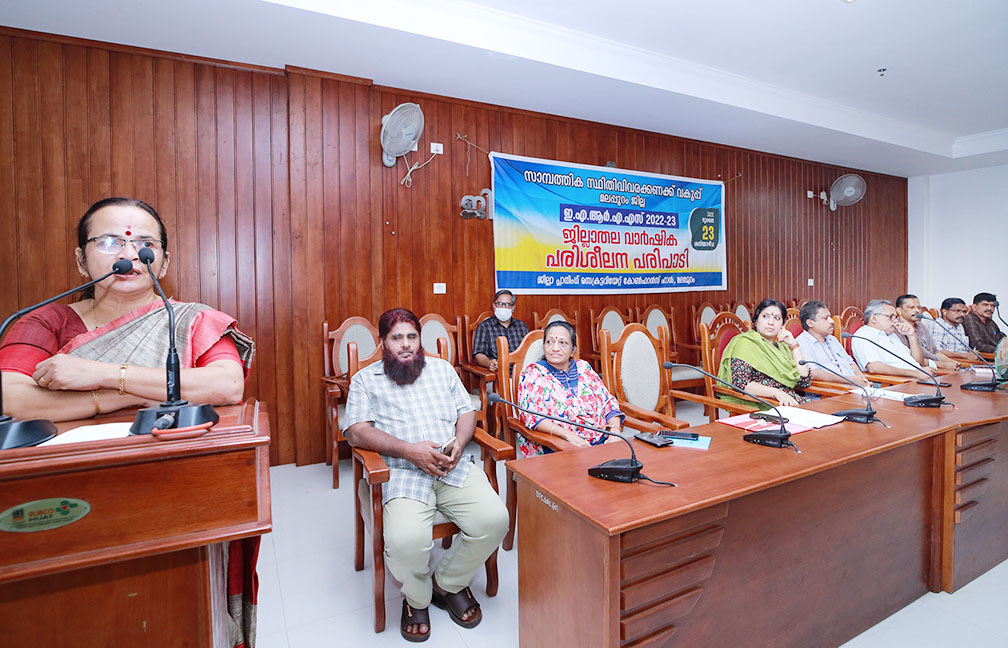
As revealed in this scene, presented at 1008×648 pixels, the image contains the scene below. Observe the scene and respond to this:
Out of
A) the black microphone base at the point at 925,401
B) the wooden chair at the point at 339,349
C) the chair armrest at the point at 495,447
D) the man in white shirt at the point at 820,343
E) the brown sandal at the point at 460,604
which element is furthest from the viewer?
the wooden chair at the point at 339,349

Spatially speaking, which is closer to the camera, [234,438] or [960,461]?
[234,438]

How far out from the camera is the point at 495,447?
194 cm

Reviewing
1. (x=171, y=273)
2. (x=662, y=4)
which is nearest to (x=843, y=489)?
(x=662, y=4)

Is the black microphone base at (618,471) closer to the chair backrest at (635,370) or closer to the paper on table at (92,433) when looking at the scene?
the paper on table at (92,433)

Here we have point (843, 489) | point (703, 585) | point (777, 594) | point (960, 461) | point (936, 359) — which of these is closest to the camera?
point (703, 585)

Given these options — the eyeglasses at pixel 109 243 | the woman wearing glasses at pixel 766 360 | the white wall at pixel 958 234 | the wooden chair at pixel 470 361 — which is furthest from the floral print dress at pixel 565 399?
the white wall at pixel 958 234

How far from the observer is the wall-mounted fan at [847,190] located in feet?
20.5

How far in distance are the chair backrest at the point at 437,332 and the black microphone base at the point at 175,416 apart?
9.49 ft

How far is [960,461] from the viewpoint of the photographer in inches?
74.1

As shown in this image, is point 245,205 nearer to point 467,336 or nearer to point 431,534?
point 467,336

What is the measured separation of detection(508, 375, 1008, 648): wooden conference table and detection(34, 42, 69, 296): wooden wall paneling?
3.44 m

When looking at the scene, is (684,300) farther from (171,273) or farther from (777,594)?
(171,273)

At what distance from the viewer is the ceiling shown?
299 cm

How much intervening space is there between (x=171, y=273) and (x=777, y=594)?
3.84m
